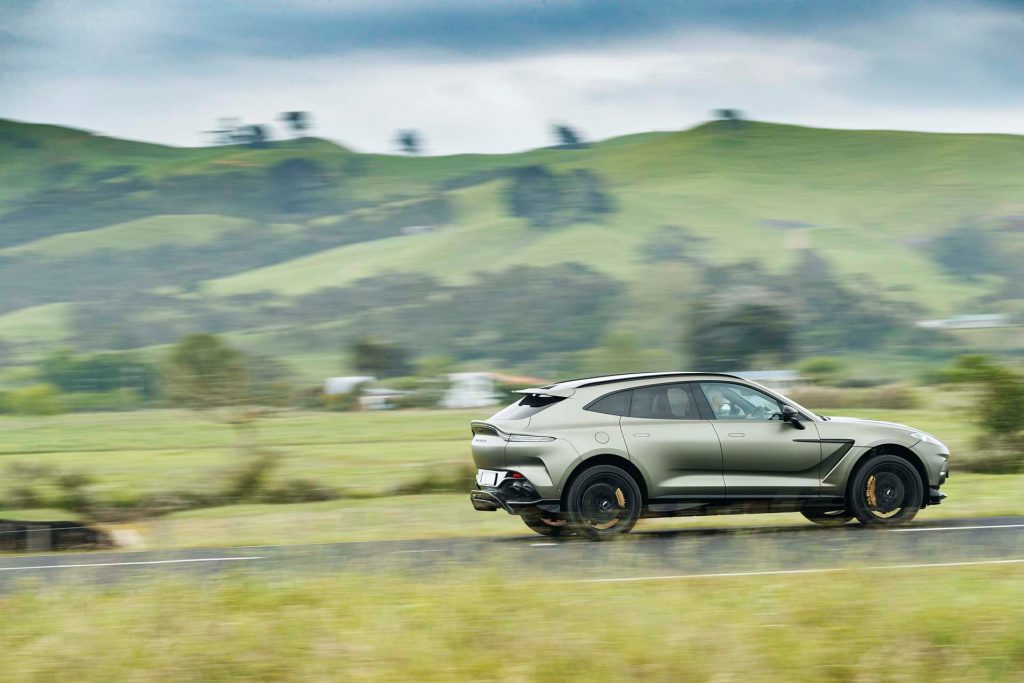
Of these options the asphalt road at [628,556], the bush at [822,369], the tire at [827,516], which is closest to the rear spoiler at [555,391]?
the asphalt road at [628,556]

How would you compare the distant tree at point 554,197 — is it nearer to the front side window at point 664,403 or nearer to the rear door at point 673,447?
the front side window at point 664,403

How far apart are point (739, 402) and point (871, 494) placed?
158cm

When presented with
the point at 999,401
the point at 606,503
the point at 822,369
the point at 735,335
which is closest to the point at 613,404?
the point at 606,503

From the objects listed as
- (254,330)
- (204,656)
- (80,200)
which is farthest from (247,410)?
(80,200)

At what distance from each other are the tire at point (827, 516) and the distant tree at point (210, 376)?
25186 mm

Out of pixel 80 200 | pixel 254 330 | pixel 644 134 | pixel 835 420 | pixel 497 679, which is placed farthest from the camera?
pixel 644 134

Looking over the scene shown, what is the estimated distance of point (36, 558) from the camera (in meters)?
14.1

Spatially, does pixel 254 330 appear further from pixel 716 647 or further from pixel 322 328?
pixel 716 647

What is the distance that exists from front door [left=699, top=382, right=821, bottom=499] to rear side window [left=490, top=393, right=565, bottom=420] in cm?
159

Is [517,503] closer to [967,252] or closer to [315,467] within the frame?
[315,467]

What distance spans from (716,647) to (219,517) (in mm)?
16661

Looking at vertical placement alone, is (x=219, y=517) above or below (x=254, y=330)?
below

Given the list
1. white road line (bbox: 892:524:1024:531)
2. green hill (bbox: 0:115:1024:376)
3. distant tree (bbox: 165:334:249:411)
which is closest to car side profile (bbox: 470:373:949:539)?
white road line (bbox: 892:524:1024:531)

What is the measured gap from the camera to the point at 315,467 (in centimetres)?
3556
